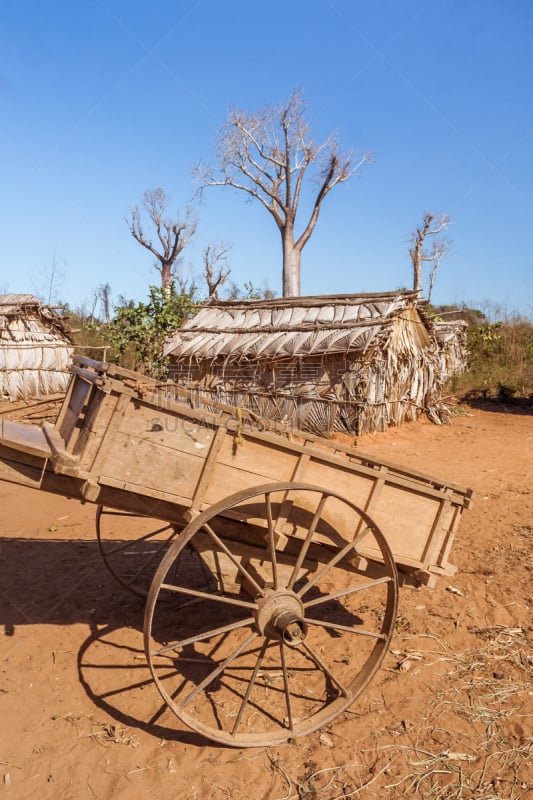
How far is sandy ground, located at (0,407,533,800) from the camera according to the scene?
8.95ft

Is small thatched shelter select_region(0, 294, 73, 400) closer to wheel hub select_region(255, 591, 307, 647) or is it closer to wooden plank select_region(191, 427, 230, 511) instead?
wooden plank select_region(191, 427, 230, 511)

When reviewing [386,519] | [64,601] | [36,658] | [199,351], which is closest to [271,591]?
[386,519]

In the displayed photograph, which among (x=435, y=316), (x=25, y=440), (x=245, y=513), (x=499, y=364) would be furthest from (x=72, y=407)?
(x=499, y=364)

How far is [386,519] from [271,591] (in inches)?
32.5

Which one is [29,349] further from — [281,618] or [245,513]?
[281,618]

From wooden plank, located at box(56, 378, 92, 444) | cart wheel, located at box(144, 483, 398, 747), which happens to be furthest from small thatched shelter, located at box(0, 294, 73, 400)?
cart wheel, located at box(144, 483, 398, 747)

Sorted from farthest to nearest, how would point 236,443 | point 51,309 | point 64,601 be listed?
1. point 51,309
2. point 64,601
3. point 236,443

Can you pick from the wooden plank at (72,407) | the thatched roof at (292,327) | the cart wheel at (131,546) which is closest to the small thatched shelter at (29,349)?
the thatched roof at (292,327)

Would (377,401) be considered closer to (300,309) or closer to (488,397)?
(300,309)

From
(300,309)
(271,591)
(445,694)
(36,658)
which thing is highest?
(300,309)

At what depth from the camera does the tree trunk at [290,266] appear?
985 inches

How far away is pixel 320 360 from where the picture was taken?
12.8 metres

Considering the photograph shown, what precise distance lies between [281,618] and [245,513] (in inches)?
23.8

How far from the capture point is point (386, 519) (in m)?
3.34
